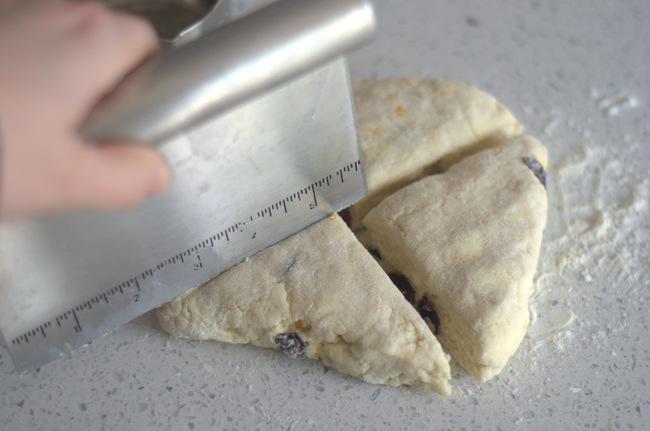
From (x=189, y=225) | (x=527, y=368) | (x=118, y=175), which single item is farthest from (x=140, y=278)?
(x=527, y=368)

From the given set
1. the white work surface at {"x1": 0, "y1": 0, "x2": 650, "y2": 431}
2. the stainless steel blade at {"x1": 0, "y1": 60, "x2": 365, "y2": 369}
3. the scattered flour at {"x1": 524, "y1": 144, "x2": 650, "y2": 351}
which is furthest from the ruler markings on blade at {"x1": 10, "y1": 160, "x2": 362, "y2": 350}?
the scattered flour at {"x1": 524, "y1": 144, "x2": 650, "y2": 351}

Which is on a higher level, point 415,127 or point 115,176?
point 115,176

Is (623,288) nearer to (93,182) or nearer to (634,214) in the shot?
(634,214)

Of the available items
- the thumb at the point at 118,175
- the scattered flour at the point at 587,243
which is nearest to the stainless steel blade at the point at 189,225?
the thumb at the point at 118,175

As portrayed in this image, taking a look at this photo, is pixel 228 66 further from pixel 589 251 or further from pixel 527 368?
pixel 589 251

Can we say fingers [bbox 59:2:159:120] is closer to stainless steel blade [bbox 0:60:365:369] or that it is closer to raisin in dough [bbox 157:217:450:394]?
stainless steel blade [bbox 0:60:365:369]

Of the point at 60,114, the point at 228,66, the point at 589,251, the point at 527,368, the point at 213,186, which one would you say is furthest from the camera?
the point at 589,251

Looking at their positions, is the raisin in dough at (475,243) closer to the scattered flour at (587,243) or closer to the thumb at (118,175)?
the scattered flour at (587,243)
